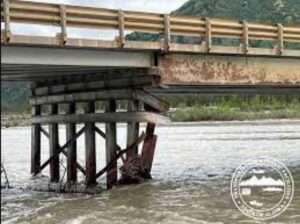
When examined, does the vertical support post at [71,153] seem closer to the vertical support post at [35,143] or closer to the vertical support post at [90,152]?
the vertical support post at [90,152]

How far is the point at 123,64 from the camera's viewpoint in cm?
1548

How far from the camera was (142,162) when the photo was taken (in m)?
17.7

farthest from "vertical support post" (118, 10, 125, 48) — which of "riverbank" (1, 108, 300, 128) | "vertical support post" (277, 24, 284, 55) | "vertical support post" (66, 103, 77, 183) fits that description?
"riverbank" (1, 108, 300, 128)

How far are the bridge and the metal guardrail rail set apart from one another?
23 mm

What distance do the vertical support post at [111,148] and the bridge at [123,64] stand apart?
28 mm

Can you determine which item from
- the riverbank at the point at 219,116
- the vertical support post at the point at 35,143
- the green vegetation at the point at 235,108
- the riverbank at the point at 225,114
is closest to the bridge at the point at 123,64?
the vertical support post at the point at 35,143

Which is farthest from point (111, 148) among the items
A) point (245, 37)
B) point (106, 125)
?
point (245, 37)

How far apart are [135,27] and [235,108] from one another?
353ft

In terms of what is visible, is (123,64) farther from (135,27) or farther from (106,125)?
(106,125)

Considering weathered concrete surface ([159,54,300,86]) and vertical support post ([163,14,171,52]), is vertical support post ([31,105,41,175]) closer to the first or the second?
weathered concrete surface ([159,54,300,86])

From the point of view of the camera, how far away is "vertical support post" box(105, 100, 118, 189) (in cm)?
1711

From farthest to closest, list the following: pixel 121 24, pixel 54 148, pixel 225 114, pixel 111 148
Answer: pixel 225 114
pixel 54 148
pixel 111 148
pixel 121 24

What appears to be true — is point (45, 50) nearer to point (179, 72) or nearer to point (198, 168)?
point (179, 72)

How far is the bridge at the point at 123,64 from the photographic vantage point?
43.8 feet
